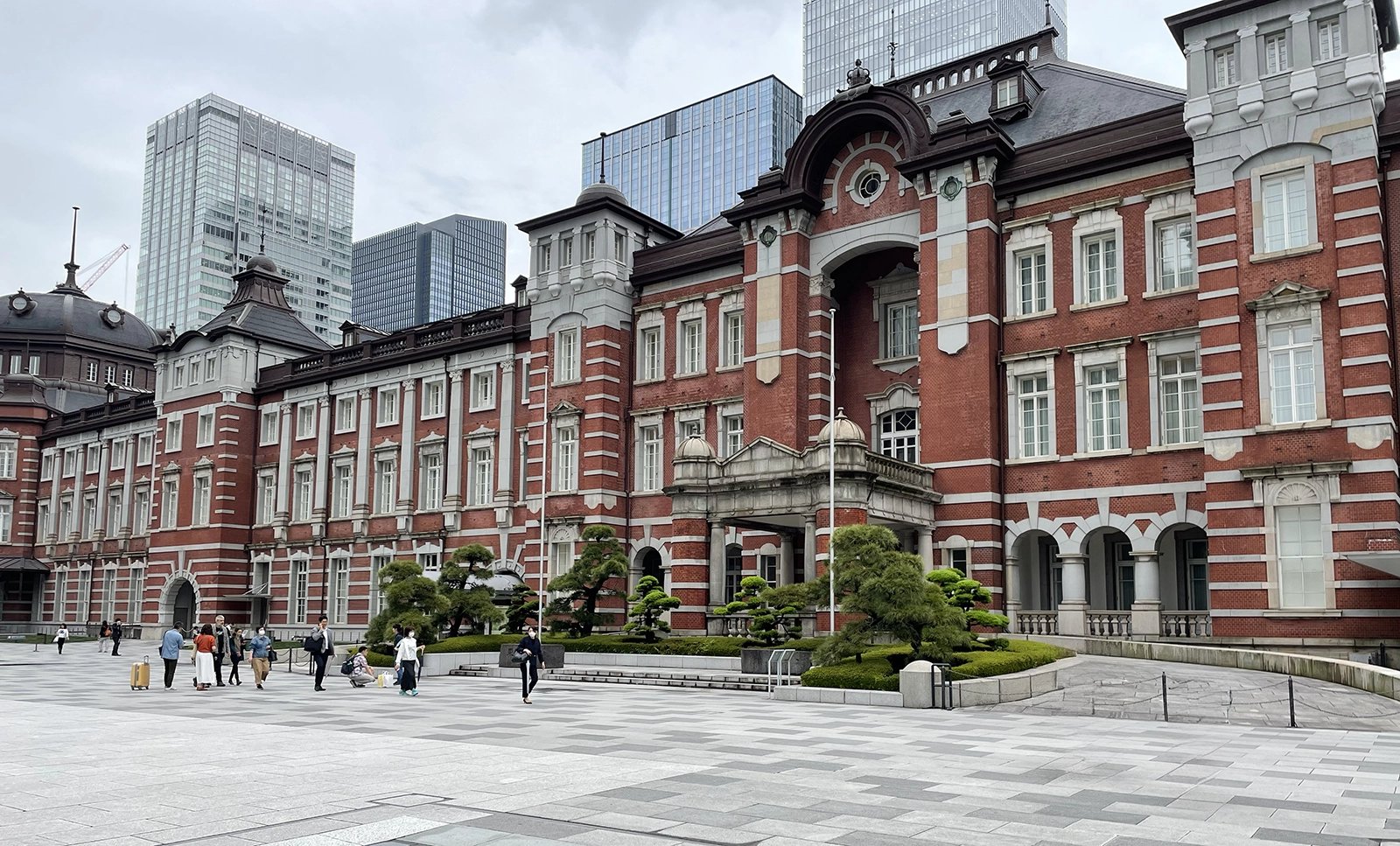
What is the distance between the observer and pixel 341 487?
5391cm

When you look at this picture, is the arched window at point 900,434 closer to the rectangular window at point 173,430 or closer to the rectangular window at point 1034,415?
the rectangular window at point 1034,415

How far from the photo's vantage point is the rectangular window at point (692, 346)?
41.4 meters

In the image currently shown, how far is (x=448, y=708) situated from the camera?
21.6 metres

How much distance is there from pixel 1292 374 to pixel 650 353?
22489 mm

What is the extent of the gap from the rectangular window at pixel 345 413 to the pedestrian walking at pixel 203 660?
88.1ft

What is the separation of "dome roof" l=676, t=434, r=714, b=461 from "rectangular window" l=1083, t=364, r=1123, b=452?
10.8 meters

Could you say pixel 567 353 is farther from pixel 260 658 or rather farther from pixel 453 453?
pixel 260 658

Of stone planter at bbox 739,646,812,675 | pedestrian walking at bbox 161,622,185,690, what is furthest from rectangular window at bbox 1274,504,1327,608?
pedestrian walking at bbox 161,622,185,690

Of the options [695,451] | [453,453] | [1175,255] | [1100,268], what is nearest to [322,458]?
[453,453]

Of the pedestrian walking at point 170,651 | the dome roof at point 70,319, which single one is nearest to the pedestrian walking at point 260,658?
the pedestrian walking at point 170,651

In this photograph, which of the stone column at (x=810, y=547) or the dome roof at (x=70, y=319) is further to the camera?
the dome roof at (x=70, y=319)

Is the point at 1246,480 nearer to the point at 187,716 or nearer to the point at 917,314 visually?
the point at 917,314

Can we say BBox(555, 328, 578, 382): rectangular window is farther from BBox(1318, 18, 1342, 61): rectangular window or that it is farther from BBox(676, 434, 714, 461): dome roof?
BBox(1318, 18, 1342, 61): rectangular window

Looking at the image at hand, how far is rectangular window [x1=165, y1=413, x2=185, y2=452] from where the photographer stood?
60.0 m
